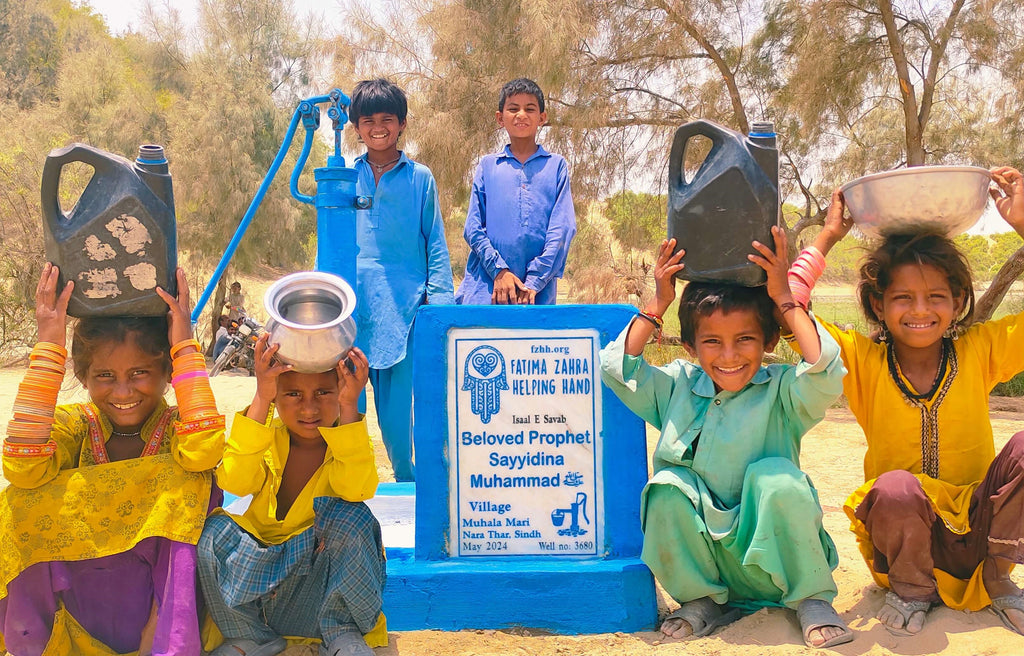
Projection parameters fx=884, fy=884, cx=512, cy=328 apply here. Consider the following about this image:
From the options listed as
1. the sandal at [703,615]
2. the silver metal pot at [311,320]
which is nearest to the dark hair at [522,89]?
the silver metal pot at [311,320]

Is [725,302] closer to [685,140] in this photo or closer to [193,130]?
[685,140]

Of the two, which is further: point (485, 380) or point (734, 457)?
point (485, 380)

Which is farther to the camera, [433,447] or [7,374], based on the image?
[7,374]

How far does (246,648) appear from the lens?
2.46m

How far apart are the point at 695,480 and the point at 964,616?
0.91 meters

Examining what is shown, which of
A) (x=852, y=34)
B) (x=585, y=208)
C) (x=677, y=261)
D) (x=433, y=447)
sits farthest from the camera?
(x=585, y=208)

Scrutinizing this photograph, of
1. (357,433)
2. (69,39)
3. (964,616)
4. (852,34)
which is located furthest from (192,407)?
(69,39)

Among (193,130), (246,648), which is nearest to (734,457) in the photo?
(246,648)

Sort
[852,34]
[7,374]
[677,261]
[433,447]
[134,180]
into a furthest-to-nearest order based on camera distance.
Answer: [7,374], [852,34], [433,447], [677,261], [134,180]

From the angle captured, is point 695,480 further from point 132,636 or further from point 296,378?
point 132,636

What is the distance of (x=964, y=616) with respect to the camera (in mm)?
2699

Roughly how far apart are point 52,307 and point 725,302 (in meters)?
1.93

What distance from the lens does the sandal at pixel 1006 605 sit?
265cm

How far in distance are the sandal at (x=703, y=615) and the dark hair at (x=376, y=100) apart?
91.2 inches
